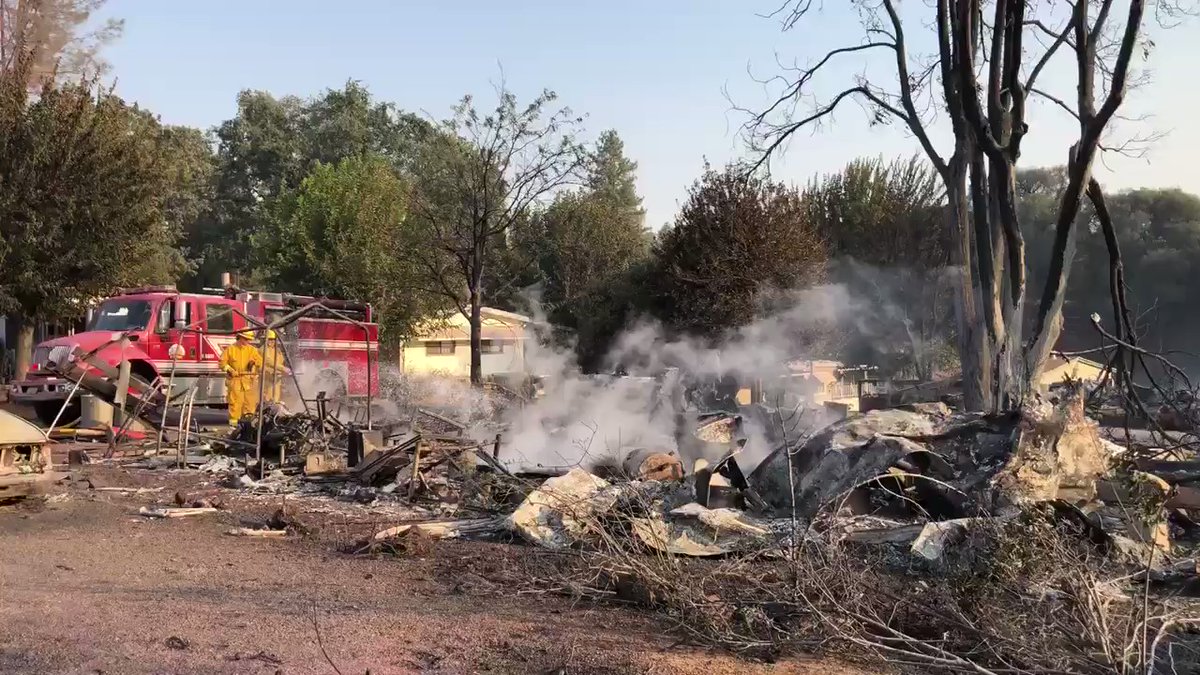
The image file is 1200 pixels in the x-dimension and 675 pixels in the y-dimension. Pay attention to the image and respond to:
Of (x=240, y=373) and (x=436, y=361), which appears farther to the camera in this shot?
(x=436, y=361)

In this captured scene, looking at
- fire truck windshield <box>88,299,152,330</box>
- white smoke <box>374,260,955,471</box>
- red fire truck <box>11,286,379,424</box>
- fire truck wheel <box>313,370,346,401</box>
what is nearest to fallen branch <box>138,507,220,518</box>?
white smoke <box>374,260,955,471</box>

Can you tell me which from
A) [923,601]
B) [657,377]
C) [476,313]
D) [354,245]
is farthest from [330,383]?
[923,601]

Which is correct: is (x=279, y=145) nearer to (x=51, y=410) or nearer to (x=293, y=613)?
(x=51, y=410)

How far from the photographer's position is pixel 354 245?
29469 mm

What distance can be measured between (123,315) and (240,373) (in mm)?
4191

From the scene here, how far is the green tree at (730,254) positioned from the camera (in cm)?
2336

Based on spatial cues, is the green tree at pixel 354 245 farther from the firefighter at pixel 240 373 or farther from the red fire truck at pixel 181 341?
the firefighter at pixel 240 373

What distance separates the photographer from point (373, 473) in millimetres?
10688

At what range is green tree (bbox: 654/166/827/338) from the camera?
2336 cm

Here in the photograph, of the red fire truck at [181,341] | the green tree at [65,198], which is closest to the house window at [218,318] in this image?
the red fire truck at [181,341]

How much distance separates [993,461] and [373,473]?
6.53 meters

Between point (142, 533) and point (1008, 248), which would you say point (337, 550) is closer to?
point (142, 533)

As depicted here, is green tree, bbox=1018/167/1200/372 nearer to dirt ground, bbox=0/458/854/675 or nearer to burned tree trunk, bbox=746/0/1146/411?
burned tree trunk, bbox=746/0/1146/411

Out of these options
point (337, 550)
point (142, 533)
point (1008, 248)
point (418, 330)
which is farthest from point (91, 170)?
point (1008, 248)
